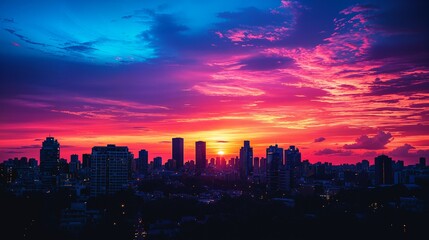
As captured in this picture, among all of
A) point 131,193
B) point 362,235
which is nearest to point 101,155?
point 131,193

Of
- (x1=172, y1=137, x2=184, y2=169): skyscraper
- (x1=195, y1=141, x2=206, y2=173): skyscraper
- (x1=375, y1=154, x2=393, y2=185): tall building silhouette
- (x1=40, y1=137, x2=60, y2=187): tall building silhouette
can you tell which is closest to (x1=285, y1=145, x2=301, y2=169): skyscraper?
(x1=375, y1=154, x2=393, y2=185): tall building silhouette

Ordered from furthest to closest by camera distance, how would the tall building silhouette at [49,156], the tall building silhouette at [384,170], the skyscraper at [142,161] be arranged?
the skyscraper at [142,161] < the tall building silhouette at [384,170] < the tall building silhouette at [49,156]

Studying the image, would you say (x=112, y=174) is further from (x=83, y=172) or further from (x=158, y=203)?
(x=83, y=172)

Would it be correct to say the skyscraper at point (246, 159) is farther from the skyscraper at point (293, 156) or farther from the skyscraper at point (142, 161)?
the skyscraper at point (142, 161)

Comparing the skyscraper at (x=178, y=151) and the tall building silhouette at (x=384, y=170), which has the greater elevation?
the skyscraper at (x=178, y=151)

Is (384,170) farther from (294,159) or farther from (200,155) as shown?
(200,155)

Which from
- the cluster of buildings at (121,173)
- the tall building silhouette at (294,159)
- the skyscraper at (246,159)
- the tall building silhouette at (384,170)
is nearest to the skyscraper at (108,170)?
the cluster of buildings at (121,173)
